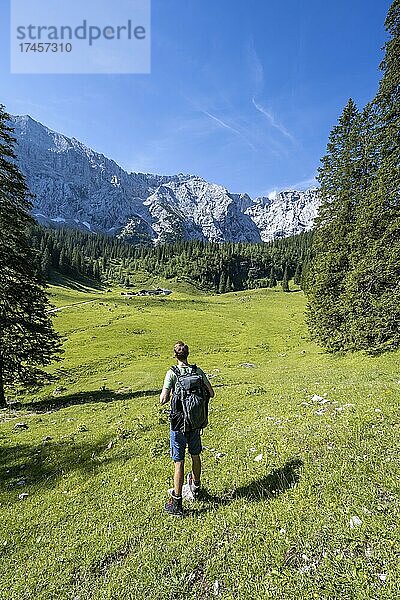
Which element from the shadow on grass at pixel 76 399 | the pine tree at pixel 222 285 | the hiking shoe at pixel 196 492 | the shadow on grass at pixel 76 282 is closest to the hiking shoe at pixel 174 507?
the hiking shoe at pixel 196 492

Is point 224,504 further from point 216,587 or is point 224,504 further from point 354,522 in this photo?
point 354,522

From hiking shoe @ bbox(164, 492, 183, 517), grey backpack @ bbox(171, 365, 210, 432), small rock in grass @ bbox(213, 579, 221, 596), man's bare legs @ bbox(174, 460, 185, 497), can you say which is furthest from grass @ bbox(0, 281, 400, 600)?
grey backpack @ bbox(171, 365, 210, 432)

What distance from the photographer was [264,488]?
803 centimetres

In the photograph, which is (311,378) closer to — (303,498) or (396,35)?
(303,498)

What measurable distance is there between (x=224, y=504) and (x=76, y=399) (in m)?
20.5

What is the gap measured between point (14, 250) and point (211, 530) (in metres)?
22.8

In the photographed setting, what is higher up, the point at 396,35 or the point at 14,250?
the point at 396,35

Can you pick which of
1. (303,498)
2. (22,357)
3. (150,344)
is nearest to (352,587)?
(303,498)

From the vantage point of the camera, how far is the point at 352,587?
4965mm

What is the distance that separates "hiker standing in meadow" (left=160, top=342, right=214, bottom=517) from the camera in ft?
25.5

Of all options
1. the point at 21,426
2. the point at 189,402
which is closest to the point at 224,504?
the point at 189,402

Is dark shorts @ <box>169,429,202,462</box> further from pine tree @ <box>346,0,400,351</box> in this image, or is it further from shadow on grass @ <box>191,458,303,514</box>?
pine tree @ <box>346,0,400,351</box>

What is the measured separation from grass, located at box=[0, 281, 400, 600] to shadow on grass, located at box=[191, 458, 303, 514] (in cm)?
4

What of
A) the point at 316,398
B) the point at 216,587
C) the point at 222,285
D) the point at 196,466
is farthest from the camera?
the point at 222,285
